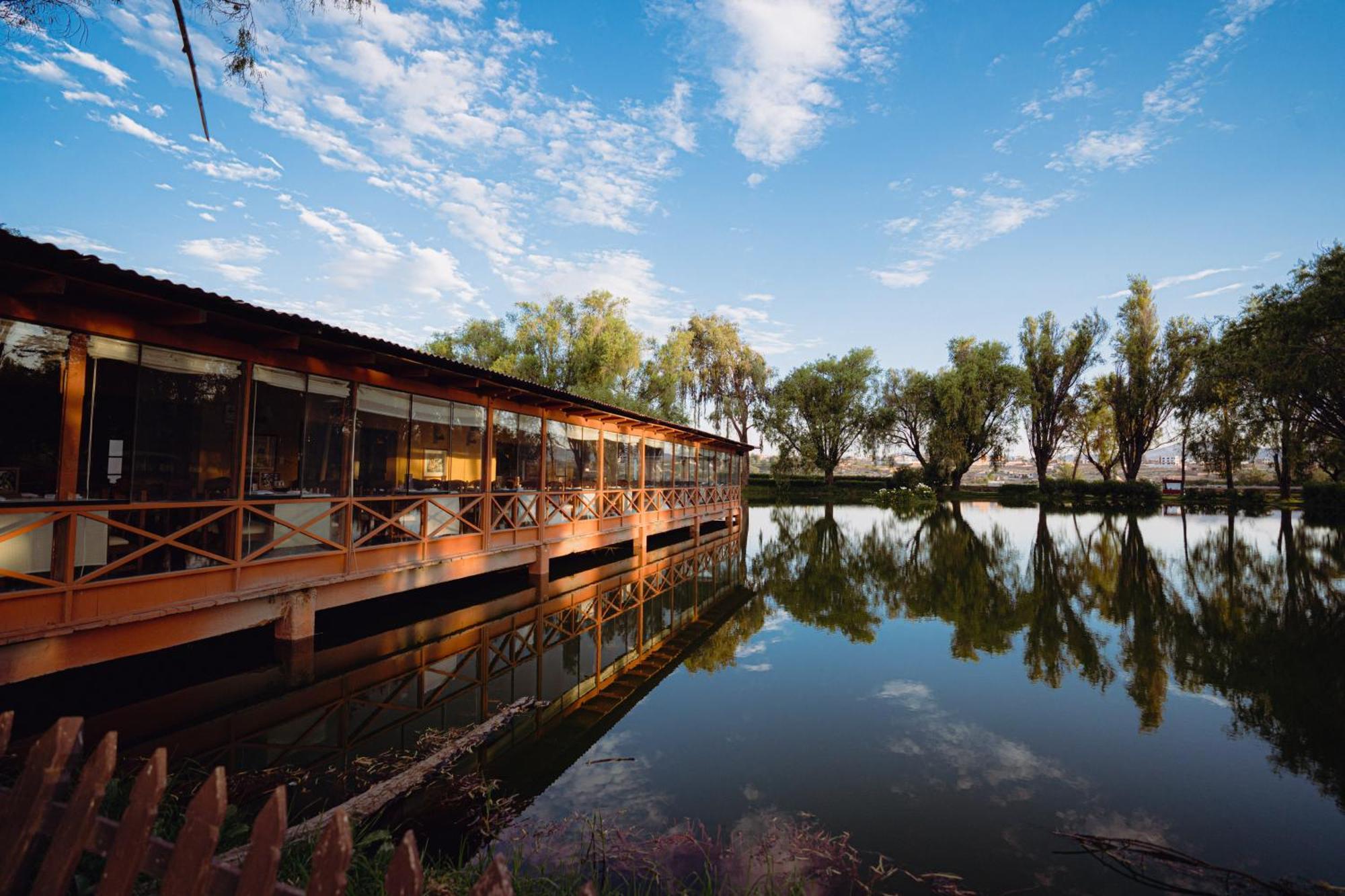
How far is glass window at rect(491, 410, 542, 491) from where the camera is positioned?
13.1 m

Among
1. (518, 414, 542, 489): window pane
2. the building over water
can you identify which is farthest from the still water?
(518, 414, 542, 489): window pane

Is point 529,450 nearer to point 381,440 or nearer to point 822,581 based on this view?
point 381,440

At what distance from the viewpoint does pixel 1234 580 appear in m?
13.1

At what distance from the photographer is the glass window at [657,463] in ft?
64.2

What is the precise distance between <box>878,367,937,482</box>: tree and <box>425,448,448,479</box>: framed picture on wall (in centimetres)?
3861

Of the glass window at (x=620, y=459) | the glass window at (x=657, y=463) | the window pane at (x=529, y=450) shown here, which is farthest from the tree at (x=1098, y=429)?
the window pane at (x=529, y=450)

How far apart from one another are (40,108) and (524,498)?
1143 centimetres

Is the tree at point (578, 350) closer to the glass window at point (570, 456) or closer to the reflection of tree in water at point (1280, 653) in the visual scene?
the glass window at point (570, 456)

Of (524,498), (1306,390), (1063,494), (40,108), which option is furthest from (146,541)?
(1063,494)

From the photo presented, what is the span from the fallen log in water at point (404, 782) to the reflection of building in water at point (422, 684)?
0.19 m

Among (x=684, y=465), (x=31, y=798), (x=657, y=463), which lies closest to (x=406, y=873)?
(x=31, y=798)

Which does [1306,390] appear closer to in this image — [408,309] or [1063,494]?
[1063,494]

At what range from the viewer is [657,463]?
68.1 ft

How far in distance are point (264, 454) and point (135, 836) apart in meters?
7.62
